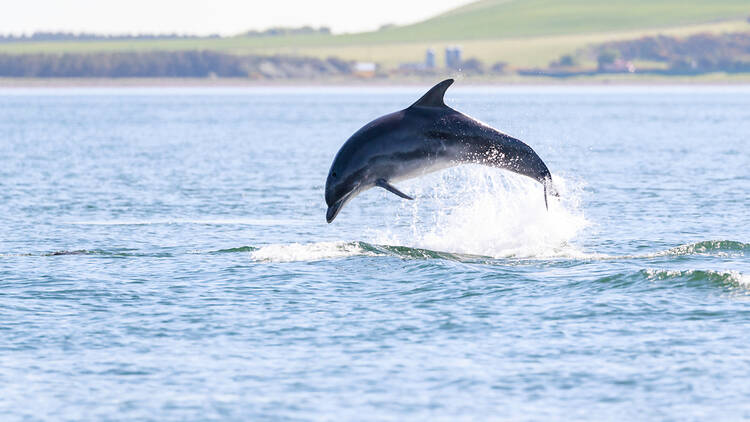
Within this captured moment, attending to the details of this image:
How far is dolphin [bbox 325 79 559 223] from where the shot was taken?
1992cm

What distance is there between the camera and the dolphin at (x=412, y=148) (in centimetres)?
1992

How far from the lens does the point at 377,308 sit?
18469 mm

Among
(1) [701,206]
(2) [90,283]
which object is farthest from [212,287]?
(1) [701,206]

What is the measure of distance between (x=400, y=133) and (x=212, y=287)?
4.11 m

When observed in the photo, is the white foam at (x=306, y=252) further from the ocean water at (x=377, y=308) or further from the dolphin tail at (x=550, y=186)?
the dolphin tail at (x=550, y=186)

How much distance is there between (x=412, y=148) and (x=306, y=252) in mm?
4575

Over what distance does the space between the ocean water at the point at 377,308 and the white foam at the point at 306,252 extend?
111mm

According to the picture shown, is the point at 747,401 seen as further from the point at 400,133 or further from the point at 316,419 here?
the point at 400,133

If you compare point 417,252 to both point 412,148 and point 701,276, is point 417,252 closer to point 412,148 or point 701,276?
point 412,148

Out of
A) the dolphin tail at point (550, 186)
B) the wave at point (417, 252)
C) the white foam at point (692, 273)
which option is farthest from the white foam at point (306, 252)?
the white foam at point (692, 273)

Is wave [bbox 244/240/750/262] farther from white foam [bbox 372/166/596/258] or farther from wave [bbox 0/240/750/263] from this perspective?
white foam [bbox 372/166/596/258]

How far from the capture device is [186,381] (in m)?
14.6

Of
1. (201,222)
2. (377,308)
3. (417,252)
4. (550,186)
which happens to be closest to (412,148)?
(550,186)

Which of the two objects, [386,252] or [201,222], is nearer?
[386,252]
